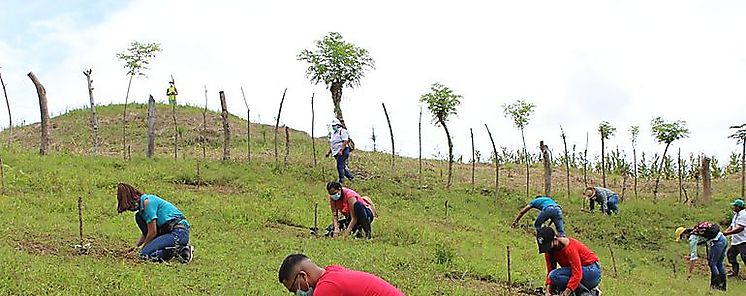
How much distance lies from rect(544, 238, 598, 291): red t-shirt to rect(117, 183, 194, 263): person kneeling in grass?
4.70 m

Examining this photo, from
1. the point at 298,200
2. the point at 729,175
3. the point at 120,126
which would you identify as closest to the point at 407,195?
the point at 298,200

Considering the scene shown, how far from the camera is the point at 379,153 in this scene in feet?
93.2

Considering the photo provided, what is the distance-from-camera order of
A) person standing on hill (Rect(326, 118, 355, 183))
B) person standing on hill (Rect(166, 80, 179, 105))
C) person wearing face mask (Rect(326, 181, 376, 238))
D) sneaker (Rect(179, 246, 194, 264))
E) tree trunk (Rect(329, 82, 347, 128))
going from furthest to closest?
person standing on hill (Rect(166, 80, 179, 105)) < tree trunk (Rect(329, 82, 347, 128)) < person standing on hill (Rect(326, 118, 355, 183)) < person wearing face mask (Rect(326, 181, 376, 238)) < sneaker (Rect(179, 246, 194, 264))

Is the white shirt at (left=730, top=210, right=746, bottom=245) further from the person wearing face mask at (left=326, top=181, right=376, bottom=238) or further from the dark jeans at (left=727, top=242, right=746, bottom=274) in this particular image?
the person wearing face mask at (left=326, top=181, right=376, bottom=238)

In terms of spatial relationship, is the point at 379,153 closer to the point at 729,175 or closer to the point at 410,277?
the point at 729,175

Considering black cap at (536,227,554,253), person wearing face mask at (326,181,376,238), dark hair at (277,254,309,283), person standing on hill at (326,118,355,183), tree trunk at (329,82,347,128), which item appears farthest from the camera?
tree trunk at (329,82,347,128)

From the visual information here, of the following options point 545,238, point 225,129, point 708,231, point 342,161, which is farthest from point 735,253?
point 225,129

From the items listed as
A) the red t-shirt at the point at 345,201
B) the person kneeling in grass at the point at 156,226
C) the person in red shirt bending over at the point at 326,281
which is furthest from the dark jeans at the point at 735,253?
the person in red shirt bending over at the point at 326,281

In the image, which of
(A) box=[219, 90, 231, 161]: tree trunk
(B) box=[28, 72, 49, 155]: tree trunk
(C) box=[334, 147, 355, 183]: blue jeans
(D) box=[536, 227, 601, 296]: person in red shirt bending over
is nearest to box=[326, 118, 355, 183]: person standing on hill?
(C) box=[334, 147, 355, 183]: blue jeans

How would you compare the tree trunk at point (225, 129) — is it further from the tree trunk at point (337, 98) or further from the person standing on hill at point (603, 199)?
the person standing on hill at point (603, 199)

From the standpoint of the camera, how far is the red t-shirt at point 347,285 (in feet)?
15.9

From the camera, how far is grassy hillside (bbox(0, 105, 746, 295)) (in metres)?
9.37

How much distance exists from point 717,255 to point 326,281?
11137 millimetres

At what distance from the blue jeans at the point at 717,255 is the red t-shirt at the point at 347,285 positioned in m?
10.7
